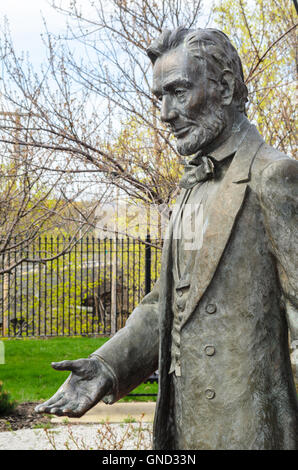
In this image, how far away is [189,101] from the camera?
5.76 feet

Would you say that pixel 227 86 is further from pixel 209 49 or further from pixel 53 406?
pixel 53 406

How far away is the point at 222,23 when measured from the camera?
26.0ft

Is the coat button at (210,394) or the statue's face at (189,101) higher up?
the statue's face at (189,101)

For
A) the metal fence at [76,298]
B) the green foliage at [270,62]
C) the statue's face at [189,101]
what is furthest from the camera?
the metal fence at [76,298]

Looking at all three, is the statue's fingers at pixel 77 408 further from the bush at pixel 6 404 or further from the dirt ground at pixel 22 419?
the bush at pixel 6 404

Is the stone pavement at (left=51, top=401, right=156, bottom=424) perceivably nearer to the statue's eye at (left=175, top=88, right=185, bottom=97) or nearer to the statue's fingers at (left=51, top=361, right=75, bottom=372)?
the statue's fingers at (left=51, top=361, right=75, bottom=372)

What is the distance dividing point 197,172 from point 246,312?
0.50 metres

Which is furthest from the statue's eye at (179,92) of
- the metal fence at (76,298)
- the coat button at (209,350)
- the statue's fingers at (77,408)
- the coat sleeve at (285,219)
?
the metal fence at (76,298)

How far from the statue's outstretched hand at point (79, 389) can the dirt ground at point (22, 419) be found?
6467 mm

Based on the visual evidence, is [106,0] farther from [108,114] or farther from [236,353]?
[236,353]

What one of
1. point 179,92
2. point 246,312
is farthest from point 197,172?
point 246,312

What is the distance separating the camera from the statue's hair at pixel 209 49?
1753mm

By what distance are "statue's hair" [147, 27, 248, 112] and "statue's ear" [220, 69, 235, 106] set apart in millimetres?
14

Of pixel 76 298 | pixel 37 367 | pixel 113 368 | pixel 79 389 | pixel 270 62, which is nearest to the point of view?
pixel 79 389
